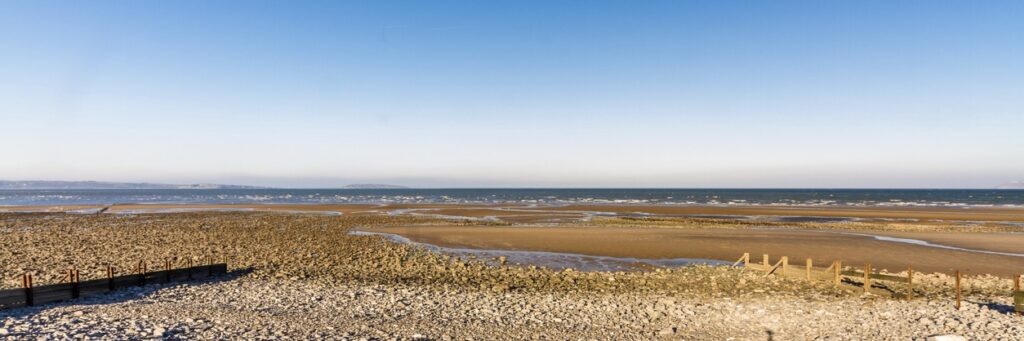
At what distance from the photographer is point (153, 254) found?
27.1 metres

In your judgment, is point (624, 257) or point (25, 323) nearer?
point (25, 323)

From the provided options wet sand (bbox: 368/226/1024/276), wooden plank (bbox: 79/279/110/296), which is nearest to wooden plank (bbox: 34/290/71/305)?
wooden plank (bbox: 79/279/110/296)

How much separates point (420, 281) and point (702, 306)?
1063cm

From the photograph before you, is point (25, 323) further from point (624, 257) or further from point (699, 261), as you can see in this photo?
point (699, 261)

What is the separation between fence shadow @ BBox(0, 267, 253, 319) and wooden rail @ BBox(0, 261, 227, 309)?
0.18 metres

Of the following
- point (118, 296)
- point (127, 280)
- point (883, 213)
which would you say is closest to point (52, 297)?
point (118, 296)

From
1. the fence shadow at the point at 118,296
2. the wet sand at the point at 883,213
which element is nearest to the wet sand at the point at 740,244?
the fence shadow at the point at 118,296

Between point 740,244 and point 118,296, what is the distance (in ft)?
107

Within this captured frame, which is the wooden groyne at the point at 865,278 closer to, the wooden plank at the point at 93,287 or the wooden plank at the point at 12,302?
the wooden plank at the point at 93,287

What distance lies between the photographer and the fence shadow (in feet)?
45.4

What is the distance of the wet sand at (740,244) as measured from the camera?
2633 cm

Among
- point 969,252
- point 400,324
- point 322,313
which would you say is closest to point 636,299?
point 400,324

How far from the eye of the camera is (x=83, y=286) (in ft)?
52.3

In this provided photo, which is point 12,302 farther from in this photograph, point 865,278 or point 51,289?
point 865,278
